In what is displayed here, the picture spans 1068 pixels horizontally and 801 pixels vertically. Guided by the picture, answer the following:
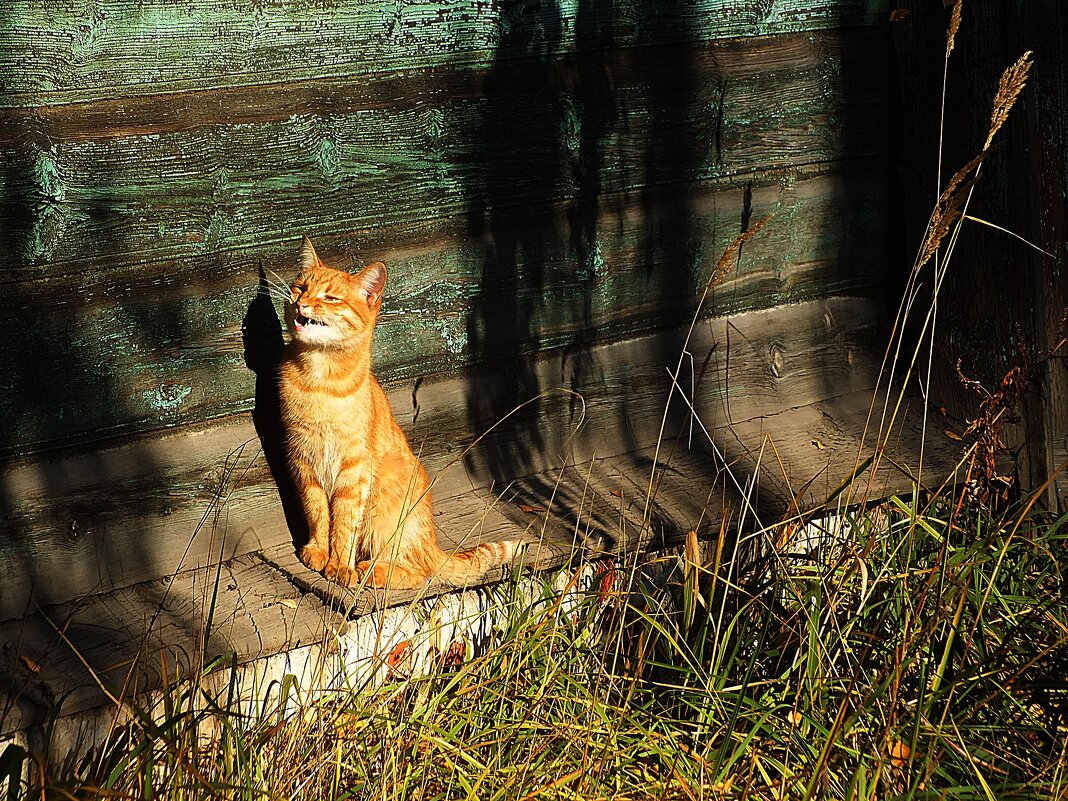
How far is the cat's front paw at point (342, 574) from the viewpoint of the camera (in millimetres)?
2545

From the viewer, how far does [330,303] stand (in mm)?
2479

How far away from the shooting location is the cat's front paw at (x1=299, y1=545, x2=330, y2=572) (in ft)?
8.62

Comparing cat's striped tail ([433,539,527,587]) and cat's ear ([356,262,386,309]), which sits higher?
cat's ear ([356,262,386,309])

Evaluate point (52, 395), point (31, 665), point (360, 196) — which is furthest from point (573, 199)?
point (31, 665)

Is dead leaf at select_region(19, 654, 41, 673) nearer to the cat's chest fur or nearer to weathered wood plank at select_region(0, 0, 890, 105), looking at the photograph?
the cat's chest fur

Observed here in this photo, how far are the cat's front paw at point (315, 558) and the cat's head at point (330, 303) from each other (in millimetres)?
513

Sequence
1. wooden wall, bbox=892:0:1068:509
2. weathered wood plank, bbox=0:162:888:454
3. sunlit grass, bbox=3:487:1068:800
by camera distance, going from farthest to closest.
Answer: wooden wall, bbox=892:0:1068:509 → weathered wood plank, bbox=0:162:888:454 → sunlit grass, bbox=3:487:1068:800

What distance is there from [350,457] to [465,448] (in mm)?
528

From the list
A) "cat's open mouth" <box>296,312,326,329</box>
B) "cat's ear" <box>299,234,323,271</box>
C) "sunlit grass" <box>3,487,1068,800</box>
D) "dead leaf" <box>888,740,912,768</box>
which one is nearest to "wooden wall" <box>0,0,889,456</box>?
"cat's ear" <box>299,234,323,271</box>

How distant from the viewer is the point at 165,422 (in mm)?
2605

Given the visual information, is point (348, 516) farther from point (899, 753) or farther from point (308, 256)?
point (899, 753)

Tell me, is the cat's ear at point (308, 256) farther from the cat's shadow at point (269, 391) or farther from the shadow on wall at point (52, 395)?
the shadow on wall at point (52, 395)

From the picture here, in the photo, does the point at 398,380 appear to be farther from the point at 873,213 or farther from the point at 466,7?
the point at 873,213

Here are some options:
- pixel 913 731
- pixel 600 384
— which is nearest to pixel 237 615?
→ pixel 600 384
